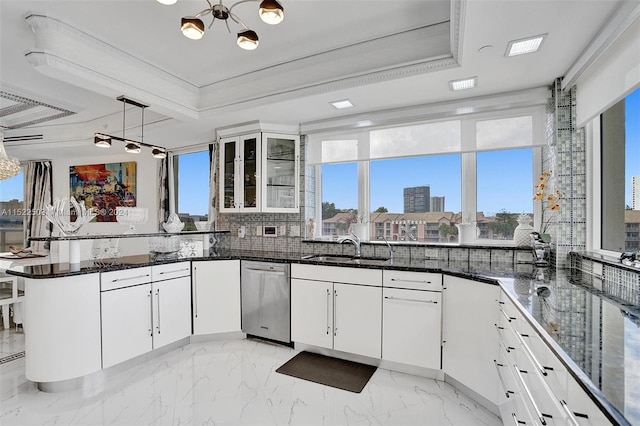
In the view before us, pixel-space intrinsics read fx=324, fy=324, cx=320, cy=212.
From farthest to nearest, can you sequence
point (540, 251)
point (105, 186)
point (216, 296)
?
point (105, 186) → point (216, 296) → point (540, 251)

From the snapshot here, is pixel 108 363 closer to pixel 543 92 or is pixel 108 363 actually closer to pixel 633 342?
pixel 633 342

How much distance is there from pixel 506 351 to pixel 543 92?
2.16 metres

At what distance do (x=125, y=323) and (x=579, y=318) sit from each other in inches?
124

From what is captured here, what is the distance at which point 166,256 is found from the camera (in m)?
3.43

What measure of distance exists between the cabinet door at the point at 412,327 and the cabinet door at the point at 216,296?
5.36ft

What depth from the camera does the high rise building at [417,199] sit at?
135 inches

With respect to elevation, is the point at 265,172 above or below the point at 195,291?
above

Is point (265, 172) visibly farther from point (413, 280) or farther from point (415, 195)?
point (413, 280)

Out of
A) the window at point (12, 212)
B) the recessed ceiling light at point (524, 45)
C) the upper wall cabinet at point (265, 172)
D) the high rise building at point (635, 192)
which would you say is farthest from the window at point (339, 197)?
the window at point (12, 212)

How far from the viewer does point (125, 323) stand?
2783mm

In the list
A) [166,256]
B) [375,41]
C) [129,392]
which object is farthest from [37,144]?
[375,41]

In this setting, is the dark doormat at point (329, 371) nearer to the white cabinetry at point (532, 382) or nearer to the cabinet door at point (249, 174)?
the white cabinetry at point (532, 382)

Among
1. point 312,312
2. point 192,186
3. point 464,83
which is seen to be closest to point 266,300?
point 312,312

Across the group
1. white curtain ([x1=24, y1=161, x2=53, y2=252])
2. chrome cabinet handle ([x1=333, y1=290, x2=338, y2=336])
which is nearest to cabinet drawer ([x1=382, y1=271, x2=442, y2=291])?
chrome cabinet handle ([x1=333, y1=290, x2=338, y2=336])
